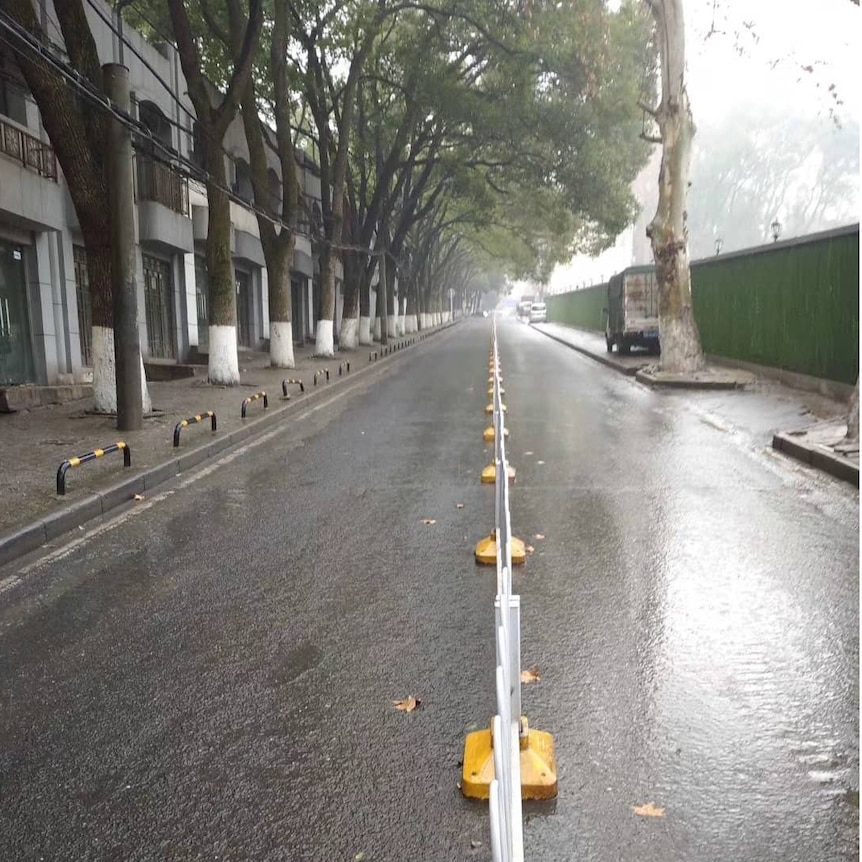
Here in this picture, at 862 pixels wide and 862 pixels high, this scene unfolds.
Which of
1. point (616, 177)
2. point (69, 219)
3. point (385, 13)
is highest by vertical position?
point (385, 13)

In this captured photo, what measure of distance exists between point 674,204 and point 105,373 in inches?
438

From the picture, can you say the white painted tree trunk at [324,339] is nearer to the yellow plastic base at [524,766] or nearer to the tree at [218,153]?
the tree at [218,153]

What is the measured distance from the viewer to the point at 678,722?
337cm

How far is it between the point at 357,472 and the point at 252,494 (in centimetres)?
127

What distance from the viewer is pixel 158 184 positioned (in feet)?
66.5

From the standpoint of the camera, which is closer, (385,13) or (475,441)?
(475,441)

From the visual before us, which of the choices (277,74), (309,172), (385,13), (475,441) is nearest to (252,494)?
(475,441)

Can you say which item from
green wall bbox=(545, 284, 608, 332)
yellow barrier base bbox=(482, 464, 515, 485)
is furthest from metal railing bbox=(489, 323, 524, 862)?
green wall bbox=(545, 284, 608, 332)

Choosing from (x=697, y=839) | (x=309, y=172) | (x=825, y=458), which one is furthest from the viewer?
(x=309, y=172)

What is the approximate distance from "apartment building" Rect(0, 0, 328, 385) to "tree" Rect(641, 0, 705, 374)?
8.27 meters

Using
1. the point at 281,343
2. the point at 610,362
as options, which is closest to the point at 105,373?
the point at 281,343

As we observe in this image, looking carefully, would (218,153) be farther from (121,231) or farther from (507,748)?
(507,748)

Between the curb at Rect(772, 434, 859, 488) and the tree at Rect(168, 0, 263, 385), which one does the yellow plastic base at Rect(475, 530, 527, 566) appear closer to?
the curb at Rect(772, 434, 859, 488)

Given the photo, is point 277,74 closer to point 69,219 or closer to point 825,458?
point 69,219
